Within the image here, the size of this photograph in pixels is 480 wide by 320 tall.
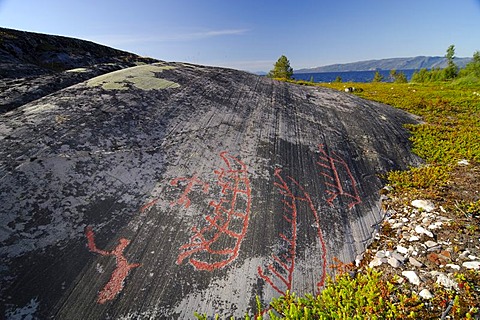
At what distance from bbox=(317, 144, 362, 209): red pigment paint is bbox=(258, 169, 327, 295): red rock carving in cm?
83

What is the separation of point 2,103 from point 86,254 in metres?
5.60

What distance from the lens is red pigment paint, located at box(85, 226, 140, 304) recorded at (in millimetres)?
3938

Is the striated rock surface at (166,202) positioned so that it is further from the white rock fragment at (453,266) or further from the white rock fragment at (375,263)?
the white rock fragment at (453,266)

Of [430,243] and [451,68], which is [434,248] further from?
[451,68]

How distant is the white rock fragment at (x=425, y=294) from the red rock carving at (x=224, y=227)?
2935 millimetres

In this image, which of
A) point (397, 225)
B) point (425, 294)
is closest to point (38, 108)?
point (425, 294)

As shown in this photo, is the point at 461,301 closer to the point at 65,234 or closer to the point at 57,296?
the point at 57,296

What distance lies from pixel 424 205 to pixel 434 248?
5.36 ft

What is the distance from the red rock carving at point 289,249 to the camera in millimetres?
4598

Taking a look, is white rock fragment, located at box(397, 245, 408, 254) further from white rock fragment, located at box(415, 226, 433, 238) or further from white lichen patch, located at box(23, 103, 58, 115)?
white lichen patch, located at box(23, 103, 58, 115)

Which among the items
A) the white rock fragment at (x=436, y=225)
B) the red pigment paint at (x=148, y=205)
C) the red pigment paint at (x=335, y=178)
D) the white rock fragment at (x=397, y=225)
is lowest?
the white rock fragment at (x=397, y=225)

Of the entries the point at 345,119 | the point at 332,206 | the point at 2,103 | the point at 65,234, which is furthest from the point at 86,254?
the point at 345,119

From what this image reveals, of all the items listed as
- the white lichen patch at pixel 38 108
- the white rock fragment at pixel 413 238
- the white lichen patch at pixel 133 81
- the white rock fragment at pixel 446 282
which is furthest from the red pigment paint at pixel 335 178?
the white lichen patch at pixel 38 108

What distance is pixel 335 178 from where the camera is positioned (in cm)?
723
